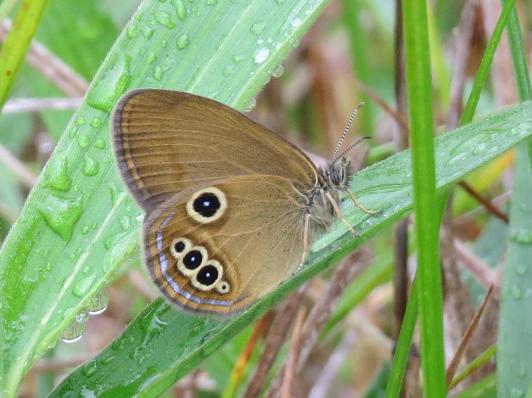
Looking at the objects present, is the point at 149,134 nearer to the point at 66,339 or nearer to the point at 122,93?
the point at 122,93

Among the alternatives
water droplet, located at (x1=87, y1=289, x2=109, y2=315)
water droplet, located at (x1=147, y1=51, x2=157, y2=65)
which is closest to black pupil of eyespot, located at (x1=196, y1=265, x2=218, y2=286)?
water droplet, located at (x1=87, y1=289, x2=109, y2=315)

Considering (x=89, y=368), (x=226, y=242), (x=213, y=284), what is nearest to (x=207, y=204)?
(x=226, y=242)

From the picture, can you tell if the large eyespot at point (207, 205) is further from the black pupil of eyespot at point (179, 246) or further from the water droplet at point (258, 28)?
the water droplet at point (258, 28)

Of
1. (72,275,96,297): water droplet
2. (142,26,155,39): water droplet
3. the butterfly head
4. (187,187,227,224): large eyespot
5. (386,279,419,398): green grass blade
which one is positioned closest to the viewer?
(386,279,419,398): green grass blade

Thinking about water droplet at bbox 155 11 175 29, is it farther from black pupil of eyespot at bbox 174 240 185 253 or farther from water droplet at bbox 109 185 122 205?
black pupil of eyespot at bbox 174 240 185 253

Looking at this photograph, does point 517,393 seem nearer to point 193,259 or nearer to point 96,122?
point 193,259

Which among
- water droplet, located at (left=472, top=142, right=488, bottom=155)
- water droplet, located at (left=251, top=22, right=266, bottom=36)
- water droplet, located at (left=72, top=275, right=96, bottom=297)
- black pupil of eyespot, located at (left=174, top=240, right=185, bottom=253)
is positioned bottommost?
water droplet, located at (left=72, top=275, right=96, bottom=297)

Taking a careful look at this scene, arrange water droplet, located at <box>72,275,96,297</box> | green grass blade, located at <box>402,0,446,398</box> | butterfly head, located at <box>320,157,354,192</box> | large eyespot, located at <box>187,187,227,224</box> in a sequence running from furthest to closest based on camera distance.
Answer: butterfly head, located at <box>320,157,354,192</box>
large eyespot, located at <box>187,187,227,224</box>
water droplet, located at <box>72,275,96,297</box>
green grass blade, located at <box>402,0,446,398</box>
